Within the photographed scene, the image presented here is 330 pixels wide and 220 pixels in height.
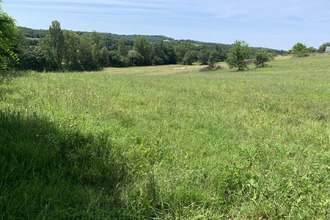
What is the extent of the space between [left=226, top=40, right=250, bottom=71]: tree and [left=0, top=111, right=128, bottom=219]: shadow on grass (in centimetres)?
4177

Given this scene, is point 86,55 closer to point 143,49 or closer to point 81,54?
point 81,54

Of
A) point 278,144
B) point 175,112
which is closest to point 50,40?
point 175,112

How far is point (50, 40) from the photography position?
191 ft

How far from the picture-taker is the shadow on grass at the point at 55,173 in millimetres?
2229

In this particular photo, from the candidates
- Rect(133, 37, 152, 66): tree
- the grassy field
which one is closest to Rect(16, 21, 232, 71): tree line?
Rect(133, 37, 152, 66): tree

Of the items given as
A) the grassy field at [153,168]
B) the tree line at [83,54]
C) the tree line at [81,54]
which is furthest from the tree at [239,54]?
the grassy field at [153,168]

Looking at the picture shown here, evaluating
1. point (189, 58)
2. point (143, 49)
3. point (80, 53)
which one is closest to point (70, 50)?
point (80, 53)

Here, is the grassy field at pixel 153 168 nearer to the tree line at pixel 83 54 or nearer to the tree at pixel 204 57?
the tree line at pixel 83 54

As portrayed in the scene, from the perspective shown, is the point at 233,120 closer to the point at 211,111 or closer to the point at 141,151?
the point at 211,111

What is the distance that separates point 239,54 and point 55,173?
43.3 m

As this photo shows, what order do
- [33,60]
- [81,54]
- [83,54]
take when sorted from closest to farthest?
[33,60] < [81,54] < [83,54]

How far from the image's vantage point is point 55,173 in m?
2.83

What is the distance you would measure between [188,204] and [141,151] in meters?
1.58

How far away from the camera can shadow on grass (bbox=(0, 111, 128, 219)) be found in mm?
2229
